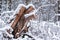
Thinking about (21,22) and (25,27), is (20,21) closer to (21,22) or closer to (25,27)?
(21,22)

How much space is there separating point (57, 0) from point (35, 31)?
5310 mm

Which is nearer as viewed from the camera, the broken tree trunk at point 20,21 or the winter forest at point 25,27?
the winter forest at point 25,27

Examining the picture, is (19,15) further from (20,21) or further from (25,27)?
(25,27)

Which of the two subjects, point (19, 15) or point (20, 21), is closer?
point (19, 15)

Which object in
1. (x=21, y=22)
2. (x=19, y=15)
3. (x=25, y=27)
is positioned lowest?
(x=25, y=27)

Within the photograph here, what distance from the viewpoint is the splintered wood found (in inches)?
166

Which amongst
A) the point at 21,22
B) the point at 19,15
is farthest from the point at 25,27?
the point at 19,15

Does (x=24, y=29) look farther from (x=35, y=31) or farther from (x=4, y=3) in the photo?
(x=4, y=3)

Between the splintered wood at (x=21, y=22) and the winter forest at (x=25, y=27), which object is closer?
the winter forest at (x=25, y=27)

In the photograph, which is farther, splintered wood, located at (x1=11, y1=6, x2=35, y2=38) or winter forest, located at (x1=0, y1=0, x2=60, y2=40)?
splintered wood, located at (x1=11, y1=6, x2=35, y2=38)

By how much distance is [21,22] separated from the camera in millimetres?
4348

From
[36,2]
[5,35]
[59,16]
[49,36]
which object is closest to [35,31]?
[49,36]

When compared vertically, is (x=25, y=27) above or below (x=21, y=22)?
below

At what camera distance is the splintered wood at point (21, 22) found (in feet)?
13.8
